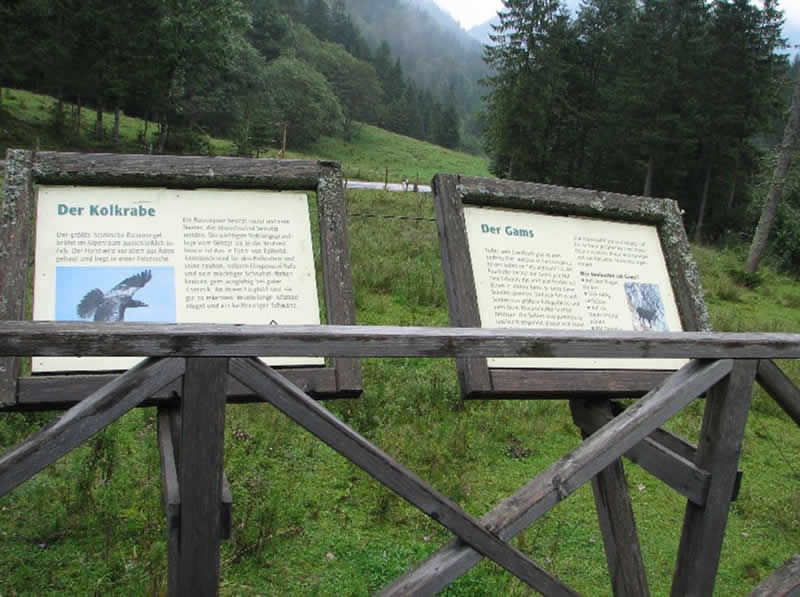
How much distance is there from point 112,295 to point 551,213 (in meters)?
2.10

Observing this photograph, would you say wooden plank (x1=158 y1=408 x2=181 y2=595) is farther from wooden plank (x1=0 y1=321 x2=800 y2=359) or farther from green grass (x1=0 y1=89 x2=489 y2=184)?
green grass (x1=0 y1=89 x2=489 y2=184)

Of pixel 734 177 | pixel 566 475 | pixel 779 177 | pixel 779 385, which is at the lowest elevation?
pixel 566 475

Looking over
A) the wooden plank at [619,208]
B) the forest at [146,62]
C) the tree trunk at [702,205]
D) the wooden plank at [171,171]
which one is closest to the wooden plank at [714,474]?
the wooden plank at [619,208]

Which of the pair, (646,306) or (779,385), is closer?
(779,385)

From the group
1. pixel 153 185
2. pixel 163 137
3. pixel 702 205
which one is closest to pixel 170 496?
pixel 153 185

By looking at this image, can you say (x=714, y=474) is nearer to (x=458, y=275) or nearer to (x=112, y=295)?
(x=458, y=275)

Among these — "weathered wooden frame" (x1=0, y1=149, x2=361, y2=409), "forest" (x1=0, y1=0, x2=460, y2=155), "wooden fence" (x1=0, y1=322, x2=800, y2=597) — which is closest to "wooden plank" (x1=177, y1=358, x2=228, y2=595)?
"wooden fence" (x1=0, y1=322, x2=800, y2=597)

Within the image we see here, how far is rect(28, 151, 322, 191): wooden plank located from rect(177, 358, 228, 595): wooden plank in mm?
1268

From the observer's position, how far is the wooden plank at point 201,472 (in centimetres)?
194

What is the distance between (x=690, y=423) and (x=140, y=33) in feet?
104

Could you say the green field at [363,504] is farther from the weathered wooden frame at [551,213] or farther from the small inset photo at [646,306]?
the small inset photo at [646,306]

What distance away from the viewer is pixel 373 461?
2.12m

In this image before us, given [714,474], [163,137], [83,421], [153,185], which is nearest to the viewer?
[83,421]

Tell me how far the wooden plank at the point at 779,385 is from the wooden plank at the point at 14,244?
288cm
